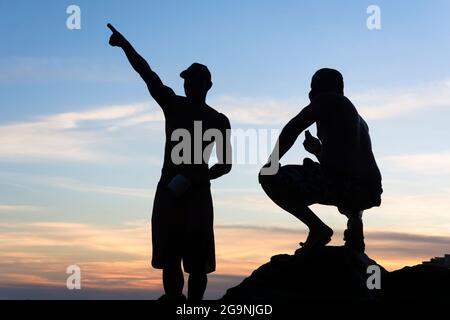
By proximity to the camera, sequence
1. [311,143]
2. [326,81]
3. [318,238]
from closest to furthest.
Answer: [318,238] → [326,81] → [311,143]

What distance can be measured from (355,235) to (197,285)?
2.06m

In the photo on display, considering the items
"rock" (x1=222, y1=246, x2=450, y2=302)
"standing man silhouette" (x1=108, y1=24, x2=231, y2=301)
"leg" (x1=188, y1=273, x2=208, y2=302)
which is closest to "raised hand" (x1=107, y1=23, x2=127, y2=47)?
"standing man silhouette" (x1=108, y1=24, x2=231, y2=301)

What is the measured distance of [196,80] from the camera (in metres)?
9.89

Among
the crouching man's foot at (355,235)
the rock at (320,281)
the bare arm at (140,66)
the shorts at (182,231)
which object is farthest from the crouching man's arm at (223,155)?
the crouching man's foot at (355,235)

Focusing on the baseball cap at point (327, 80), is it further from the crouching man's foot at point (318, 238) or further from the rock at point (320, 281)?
the rock at point (320, 281)

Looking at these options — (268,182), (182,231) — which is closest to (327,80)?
(268,182)

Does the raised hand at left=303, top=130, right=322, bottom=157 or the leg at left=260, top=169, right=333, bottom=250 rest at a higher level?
the raised hand at left=303, top=130, right=322, bottom=157

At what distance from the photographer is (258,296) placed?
9.61 meters

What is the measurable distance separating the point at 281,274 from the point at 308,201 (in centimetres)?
95

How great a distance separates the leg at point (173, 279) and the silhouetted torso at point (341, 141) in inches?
85.6

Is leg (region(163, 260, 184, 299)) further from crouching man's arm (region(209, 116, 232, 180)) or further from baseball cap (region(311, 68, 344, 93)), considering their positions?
baseball cap (region(311, 68, 344, 93))

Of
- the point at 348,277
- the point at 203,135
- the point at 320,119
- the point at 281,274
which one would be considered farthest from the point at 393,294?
the point at 203,135

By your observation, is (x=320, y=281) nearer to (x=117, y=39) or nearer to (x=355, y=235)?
(x=355, y=235)

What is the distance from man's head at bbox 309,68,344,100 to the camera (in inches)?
412
